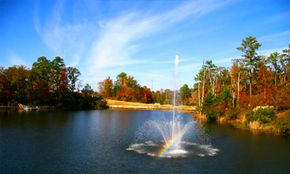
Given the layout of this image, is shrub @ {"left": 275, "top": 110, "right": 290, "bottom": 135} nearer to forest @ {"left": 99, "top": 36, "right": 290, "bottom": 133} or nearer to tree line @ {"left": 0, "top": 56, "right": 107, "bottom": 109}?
forest @ {"left": 99, "top": 36, "right": 290, "bottom": 133}

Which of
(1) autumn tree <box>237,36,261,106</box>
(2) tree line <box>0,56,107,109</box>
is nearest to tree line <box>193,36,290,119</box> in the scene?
(1) autumn tree <box>237,36,261,106</box>

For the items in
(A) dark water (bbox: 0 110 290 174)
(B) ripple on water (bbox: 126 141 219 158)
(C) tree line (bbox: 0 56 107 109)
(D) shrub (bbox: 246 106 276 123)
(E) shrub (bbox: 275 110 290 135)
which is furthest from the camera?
(C) tree line (bbox: 0 56 107 109)

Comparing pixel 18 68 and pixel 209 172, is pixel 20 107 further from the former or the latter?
pixel 209 172

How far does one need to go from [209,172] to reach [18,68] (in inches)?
2696

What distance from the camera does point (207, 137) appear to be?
31.2 metres

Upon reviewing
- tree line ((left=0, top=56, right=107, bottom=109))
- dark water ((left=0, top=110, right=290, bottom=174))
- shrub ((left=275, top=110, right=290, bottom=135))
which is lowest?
dark water ((left=0, top=110, right=290, bottom=174))

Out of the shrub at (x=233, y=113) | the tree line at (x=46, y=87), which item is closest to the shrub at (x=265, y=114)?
the shrub at (x=233, y=113)

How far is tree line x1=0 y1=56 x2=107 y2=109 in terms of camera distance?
2795 inches

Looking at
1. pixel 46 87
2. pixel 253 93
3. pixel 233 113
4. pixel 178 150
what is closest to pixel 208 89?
pixel 253 93

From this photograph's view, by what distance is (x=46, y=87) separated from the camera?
77188mm

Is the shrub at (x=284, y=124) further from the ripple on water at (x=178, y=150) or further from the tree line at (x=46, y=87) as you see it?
the tree line at (x=46, y=87)

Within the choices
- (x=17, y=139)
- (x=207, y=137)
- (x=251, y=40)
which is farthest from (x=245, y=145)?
(x=251, y=40)

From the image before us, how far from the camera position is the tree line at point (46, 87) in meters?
71.0

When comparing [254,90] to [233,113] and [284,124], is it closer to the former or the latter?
[233,113]
